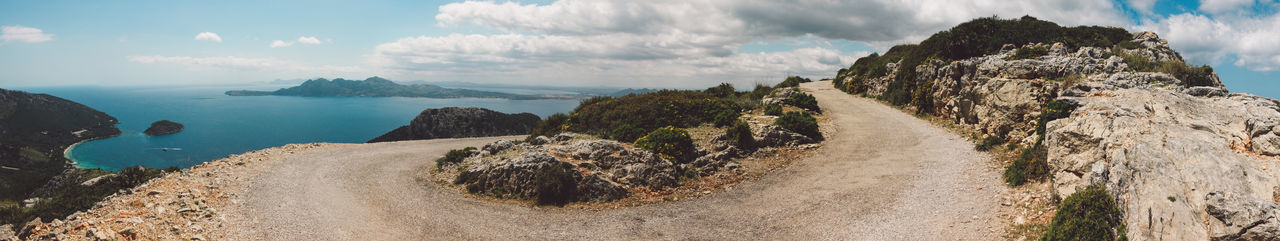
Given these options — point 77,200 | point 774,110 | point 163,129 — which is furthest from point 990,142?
point 163,129

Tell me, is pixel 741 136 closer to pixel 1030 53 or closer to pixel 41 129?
pixel 1030 53

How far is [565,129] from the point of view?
21.9 m

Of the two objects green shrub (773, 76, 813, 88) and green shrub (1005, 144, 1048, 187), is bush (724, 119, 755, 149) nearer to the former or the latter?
green shrub (1005, 144, 1048, 187)

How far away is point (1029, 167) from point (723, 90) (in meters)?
19.5

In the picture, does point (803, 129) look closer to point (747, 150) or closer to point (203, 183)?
point (747, 150)

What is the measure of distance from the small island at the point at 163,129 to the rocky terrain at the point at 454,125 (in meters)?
105

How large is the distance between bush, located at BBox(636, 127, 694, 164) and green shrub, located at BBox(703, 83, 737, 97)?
13062mm

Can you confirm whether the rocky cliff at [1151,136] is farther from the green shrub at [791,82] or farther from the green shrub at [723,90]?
the green shrub at [791,82]

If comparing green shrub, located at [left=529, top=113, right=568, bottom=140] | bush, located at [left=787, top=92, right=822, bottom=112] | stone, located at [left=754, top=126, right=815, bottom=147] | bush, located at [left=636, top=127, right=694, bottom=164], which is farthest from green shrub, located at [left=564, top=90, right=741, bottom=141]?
bush, located at [left=787, top=92, right=822, bottom=112]

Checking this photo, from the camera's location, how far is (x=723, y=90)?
96.8 feet

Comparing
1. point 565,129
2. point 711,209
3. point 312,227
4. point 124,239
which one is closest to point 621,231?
point 711,209

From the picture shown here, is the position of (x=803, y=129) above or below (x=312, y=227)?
above

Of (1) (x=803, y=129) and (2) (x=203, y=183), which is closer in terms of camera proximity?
(2) (x=203, y=183)

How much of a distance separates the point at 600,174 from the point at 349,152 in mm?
16204
